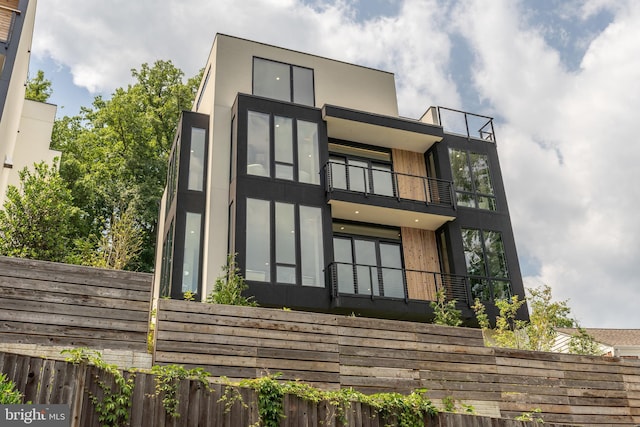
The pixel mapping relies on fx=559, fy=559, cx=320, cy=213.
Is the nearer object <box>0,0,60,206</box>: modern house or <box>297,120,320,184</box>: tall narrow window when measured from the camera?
<box>0,0,60,206</box>: modern house

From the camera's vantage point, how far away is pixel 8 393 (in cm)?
442

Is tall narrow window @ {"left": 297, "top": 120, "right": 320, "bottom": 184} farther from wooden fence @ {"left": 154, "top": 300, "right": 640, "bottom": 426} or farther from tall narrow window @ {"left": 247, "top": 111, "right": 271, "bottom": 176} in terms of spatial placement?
wooden fence @ {"left": 154, "top": 300, "right": 640, "bottom": 426}

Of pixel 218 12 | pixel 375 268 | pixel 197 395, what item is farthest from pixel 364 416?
pixel 218 12

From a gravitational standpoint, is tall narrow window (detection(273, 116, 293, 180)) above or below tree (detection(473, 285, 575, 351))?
above

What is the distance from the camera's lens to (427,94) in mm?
21953

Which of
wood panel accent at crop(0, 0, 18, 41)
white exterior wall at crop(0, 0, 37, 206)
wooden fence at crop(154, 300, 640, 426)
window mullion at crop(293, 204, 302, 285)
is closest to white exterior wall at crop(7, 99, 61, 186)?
white exterior wall at crop(0, 0, 37, 206)

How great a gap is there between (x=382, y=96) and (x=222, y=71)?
519 cm

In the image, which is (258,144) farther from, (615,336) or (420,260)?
(615,336)

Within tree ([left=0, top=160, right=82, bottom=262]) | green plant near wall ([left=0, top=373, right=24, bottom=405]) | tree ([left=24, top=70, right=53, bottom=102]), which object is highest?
tree ([left=24, top=70, right=53, bottom=102])

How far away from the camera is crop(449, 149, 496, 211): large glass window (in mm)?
16578

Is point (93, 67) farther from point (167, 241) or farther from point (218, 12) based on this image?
point (167, 241)

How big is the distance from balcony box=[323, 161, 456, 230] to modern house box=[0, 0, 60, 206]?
745cm

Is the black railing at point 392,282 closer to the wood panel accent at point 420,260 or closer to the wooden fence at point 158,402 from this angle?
the wood panel accent at point 420,260

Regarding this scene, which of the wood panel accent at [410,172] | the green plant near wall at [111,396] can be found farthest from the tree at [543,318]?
the green plant near wall at [111,396]
